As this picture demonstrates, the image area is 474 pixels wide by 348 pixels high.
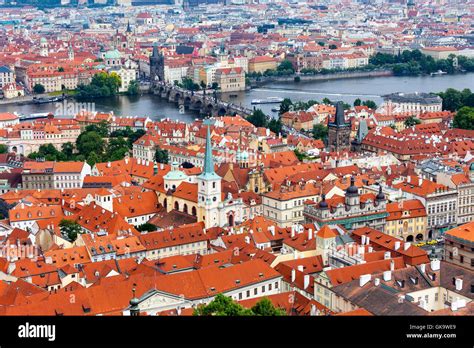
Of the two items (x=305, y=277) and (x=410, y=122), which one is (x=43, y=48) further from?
(x=305, y=277)

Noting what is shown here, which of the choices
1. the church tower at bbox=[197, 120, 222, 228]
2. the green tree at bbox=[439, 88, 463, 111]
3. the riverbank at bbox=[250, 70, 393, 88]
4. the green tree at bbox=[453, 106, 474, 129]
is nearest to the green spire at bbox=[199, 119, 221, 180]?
the church tower at bbox=[197, 120, 222, 228]

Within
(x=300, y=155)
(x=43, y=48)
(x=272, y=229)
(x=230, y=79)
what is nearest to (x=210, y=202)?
(x=272, y=229)

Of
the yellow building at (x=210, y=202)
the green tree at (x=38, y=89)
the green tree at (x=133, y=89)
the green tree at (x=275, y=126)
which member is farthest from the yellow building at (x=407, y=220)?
the green tree at (x=38, y=89)

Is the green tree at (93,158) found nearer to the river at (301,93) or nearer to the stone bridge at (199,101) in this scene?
the stone bridge at (199,101)

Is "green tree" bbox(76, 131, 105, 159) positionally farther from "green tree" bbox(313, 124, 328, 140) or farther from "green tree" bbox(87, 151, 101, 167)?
"green tree" bbox(313, 124, 328, 140)

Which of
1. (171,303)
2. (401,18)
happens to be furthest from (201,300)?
(401,18)
